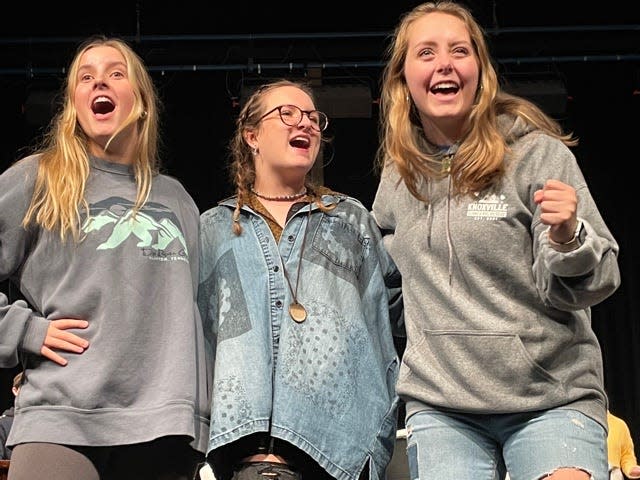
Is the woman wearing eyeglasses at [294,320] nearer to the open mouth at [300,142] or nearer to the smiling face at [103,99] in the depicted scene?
the open mouth at [300,142]

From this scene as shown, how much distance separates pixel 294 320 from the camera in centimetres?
235

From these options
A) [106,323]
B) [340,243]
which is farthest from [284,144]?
[106,323]

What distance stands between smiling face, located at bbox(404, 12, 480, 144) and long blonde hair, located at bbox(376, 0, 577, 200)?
29mm

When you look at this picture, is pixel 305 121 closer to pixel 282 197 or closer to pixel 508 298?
pixel 282 197

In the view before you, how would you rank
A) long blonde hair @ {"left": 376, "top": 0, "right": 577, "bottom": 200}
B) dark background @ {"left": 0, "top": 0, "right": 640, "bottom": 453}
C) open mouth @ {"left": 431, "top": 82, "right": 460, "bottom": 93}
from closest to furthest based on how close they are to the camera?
long blonde hair @ {"left": 376, "top": 0, "right": 577, "bottom": 200} → open mouth @ {"left": 431, "top": 82, "right": 460, "bottom": 93} → dark background @ {"left": 0, "top": 0, "right": 640, "bottom": 453}

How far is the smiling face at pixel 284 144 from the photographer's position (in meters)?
2.57

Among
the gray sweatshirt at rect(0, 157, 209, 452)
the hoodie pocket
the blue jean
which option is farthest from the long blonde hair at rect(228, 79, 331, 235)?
the blue jean

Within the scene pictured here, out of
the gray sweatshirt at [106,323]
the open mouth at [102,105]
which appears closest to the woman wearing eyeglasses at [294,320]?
the gray sweatshirt at [106,323]

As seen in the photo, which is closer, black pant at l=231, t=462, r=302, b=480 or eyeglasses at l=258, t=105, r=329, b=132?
black pant at l=231, t=462, r=302, b=480

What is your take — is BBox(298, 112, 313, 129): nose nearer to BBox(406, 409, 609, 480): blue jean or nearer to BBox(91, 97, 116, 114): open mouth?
BBox(91, 97, 116, 114): open mouth

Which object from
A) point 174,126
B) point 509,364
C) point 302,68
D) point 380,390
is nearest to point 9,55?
point 174,126

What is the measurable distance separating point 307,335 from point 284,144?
0.54 m

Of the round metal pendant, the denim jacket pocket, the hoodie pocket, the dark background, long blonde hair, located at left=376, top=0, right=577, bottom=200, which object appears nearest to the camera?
the hoodie pocket

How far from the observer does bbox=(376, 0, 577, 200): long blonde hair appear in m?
2.08
